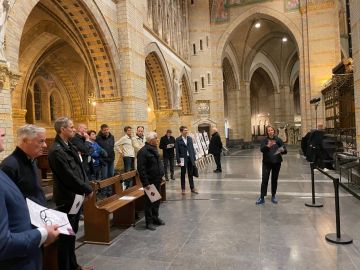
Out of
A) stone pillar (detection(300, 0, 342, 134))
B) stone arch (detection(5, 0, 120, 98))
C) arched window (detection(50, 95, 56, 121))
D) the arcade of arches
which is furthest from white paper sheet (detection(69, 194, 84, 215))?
arched window (detection(50, 95, 56, 121))

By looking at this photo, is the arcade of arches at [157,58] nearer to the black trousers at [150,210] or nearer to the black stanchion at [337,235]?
the black trousers at [150,210]

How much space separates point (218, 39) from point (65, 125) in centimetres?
1946

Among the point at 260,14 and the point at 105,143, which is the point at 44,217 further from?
the point at 260,14

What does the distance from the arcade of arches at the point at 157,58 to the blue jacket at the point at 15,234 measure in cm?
593

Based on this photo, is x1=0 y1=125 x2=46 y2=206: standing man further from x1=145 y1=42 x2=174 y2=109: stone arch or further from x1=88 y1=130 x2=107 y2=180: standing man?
x1=145 y1=42 x2=174 y2=109: stone arch

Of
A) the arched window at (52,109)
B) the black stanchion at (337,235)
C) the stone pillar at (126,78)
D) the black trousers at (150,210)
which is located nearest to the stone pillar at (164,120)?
the stone pillar at (126,78)

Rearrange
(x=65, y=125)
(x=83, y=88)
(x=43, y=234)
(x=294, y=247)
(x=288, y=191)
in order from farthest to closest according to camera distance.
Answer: (x=83, y=88)
(x=288, y=191)
(x=294, y=247)
(x=65, y=125)
(x=43, y=234)

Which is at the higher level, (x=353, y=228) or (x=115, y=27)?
(x=115, y=27)

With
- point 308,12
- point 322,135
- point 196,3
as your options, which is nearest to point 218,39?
point 196,3

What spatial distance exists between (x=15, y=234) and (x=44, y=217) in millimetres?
431

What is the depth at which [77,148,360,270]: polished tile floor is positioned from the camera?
3.51 metres

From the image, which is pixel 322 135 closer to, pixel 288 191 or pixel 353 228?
pixel 288 191

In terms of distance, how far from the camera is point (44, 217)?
1986 mm

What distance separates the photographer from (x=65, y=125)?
3.20m
